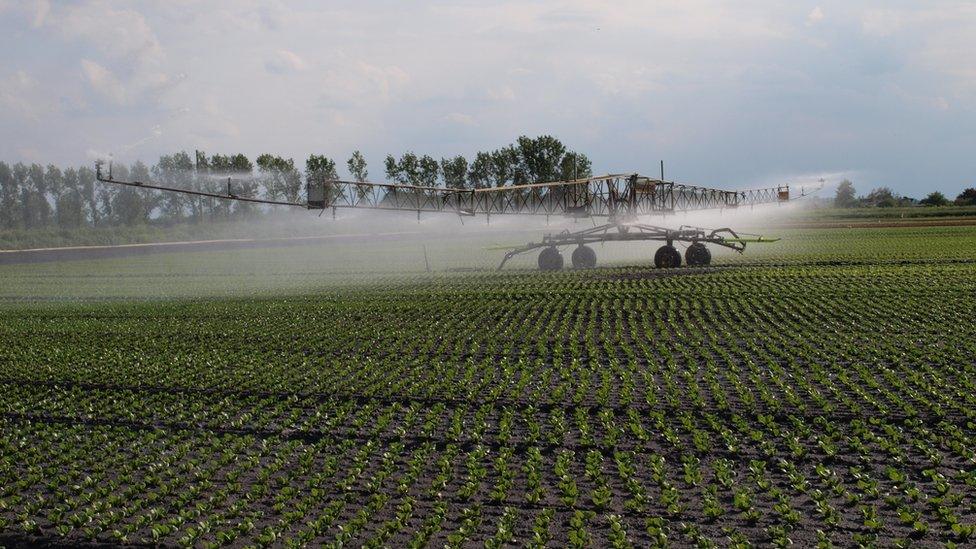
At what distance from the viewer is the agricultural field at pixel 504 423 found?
370 inches

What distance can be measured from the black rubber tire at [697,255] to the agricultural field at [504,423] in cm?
1066

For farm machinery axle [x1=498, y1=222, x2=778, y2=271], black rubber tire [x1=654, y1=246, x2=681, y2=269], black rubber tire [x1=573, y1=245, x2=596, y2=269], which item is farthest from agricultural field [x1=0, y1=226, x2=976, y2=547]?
black rubber tire [x1=573, y1=245, x2=596, y2=269]

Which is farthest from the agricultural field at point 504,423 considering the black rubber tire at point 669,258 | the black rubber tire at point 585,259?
the black rubber tire at point 585,259

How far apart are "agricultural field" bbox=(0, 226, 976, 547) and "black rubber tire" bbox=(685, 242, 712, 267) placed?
1066cm

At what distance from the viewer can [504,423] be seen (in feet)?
42.6

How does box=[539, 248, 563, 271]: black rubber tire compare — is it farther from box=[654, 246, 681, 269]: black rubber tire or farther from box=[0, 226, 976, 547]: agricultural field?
box=[0, 226, 976, 547]: agricultural field

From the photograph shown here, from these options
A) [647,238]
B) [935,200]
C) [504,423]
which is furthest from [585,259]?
[935,200]

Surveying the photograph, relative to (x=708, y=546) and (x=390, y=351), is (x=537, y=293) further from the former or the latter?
(x=708, y=546)

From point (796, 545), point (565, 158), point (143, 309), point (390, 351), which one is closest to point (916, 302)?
point (390, 351)

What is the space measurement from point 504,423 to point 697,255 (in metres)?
27.5

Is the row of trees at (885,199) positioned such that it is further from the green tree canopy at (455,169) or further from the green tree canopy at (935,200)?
the green tree canopy at (455,169)

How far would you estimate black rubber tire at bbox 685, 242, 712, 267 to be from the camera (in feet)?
128

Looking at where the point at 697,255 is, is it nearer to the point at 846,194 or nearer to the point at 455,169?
the point at 455,169

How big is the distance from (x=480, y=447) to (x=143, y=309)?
Answer: 67.9 feet
